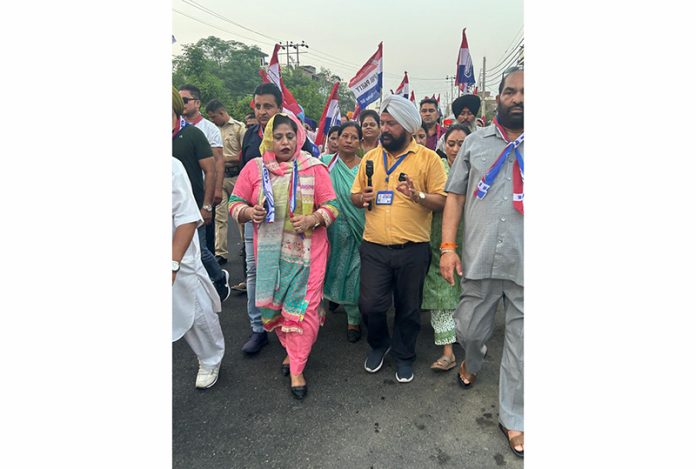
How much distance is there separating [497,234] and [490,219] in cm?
8

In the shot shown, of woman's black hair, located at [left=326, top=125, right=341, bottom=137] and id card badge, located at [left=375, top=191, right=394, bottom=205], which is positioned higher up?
woman's black hair, located at [left=326, top=125, right=341, bottom=137]

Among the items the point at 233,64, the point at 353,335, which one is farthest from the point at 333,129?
the point at 233,64

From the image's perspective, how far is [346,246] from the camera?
11.3ft

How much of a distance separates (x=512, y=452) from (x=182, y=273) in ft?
6.59

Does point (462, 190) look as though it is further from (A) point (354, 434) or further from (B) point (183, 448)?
(B) point (183, 448)

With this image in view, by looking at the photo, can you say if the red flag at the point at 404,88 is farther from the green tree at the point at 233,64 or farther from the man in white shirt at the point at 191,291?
the green tree at the point at 233,64

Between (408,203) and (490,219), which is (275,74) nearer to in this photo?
(408,203)

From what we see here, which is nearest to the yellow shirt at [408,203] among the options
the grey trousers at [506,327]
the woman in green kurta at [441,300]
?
the woman in green kurta at [441,300]

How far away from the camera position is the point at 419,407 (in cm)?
244

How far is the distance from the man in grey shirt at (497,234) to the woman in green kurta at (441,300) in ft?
2.11

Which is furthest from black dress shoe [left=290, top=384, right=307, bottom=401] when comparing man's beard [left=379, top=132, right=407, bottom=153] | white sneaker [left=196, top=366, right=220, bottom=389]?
man's beard [left=379, top=132, right=407, bottom=153]

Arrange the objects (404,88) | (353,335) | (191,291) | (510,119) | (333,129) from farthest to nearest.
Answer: (404,88)
(333,129)
(353,335)
(191,291)
(510,119)

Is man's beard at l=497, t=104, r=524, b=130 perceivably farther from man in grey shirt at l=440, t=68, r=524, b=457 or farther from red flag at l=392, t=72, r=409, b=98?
red flag at l=392, t=72, r=409, b=98

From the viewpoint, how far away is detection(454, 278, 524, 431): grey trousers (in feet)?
6.83
